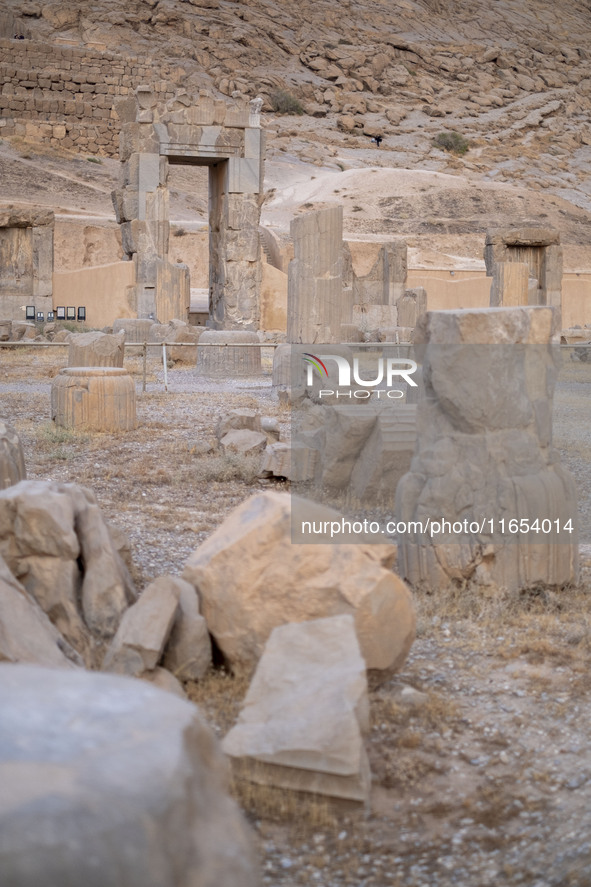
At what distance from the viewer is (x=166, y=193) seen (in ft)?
63.0

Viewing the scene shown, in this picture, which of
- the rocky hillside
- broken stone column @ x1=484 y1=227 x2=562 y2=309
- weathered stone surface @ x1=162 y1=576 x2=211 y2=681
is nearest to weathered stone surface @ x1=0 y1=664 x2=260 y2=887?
weathered stone surface @ x1=162 y1=576 x2=211 y2=681

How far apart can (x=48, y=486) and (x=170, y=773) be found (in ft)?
8.31

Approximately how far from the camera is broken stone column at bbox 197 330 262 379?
14.0 m

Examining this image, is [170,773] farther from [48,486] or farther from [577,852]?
[48,486]

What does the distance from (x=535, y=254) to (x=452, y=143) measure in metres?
27.7

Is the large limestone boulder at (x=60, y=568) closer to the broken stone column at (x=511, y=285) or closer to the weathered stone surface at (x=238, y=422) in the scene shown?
the weathered stone surface at (x=238, y=422)

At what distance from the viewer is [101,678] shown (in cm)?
179

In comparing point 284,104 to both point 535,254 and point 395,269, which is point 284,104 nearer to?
point 395,269

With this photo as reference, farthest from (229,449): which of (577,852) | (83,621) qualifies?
(577,852)

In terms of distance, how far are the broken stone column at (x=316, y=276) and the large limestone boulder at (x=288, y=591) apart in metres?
9.50

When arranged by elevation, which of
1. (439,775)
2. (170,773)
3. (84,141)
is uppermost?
(84,141)

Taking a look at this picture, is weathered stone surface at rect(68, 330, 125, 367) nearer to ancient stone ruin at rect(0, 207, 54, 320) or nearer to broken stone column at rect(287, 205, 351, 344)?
broken stone column at rect(287, 205, 351, 344)

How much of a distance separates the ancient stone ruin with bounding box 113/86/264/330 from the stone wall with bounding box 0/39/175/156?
22.2 m

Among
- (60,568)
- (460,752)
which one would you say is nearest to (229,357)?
(60,568)
